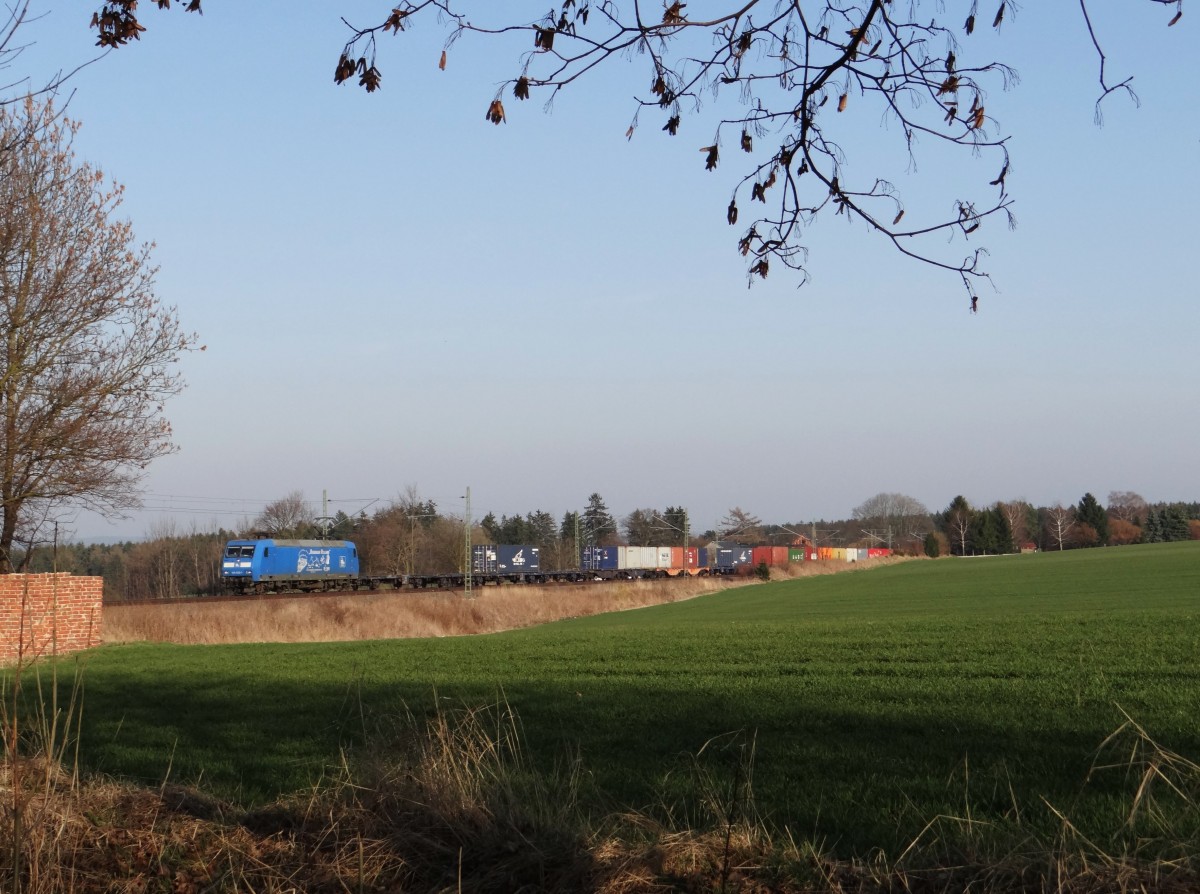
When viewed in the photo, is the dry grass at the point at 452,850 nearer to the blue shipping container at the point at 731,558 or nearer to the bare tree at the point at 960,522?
the blue shipping container at the point at 731,558

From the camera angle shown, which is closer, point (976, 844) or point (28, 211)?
point (976, 844)

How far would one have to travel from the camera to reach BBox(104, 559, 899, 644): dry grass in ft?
99.2

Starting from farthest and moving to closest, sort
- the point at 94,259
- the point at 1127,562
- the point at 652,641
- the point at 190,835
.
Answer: the point at 1127,562 < the point at 94,259 < the point at 652,641 < the point at 190,835

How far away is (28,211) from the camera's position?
21.7 m

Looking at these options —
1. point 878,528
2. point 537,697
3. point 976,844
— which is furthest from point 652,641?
point 878,528

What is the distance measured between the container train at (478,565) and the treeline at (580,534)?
372 cm

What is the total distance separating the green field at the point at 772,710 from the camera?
6281 millimetres

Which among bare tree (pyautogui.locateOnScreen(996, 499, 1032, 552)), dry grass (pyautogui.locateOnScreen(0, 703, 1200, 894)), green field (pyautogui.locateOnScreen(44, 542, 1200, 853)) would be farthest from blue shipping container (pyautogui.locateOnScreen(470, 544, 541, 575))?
bare tree (pyautogui.locateOnScreen(996, 499, 1032, 552))

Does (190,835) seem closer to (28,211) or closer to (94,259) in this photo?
(28,211)

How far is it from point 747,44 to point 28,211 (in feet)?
66.8

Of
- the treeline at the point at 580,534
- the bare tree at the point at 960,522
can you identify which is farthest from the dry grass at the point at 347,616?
the bare tree at the point at 960,522

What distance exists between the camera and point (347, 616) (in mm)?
35250

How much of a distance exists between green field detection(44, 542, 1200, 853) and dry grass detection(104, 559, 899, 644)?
8.59 m

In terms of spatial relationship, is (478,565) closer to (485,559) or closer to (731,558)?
(485,559)
